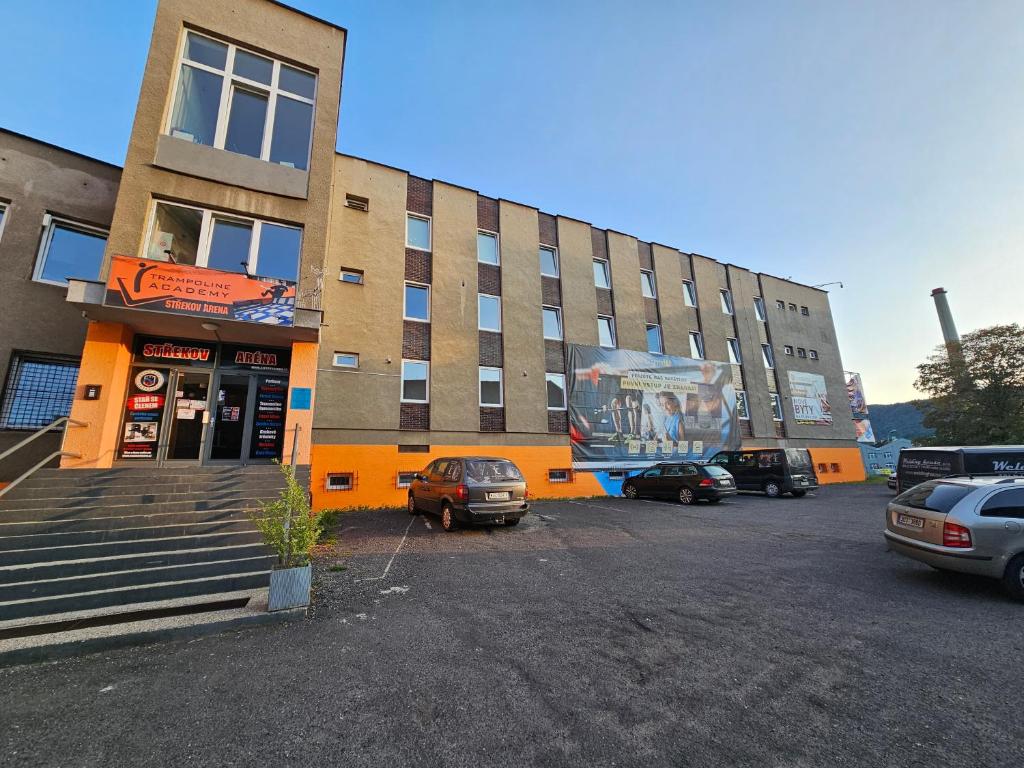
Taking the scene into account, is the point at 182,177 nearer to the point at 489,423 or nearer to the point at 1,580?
the point at 1,580

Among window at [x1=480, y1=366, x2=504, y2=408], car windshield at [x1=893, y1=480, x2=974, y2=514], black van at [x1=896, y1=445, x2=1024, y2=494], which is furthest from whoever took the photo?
window at [x1=480, y1=366, x2=504, y2=408]

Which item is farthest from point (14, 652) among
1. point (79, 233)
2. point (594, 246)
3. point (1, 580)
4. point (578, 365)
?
point (594, 246)

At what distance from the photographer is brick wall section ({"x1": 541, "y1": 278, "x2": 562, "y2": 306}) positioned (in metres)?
17.9

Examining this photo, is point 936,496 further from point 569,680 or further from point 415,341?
point 415,341

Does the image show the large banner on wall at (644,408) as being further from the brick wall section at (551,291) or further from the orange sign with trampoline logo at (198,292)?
the orange sign with trampoline logo at (198,292)

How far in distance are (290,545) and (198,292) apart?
6.40 meters

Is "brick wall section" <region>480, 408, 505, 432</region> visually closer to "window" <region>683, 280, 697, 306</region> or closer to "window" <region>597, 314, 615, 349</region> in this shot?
"window" <region>597, 314, 615, 349</region>

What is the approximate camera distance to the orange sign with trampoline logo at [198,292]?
7.74m

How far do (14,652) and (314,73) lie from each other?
13.9 m

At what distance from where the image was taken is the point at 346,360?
13430mm

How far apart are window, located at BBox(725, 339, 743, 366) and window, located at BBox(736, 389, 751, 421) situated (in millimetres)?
1736

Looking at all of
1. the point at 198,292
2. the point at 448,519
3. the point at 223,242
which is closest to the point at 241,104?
the point at 223,242

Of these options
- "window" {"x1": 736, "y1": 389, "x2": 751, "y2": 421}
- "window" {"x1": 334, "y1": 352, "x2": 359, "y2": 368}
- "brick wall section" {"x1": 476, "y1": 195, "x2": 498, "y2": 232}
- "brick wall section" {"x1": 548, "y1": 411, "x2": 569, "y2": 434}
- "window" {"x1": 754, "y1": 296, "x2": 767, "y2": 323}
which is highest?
"brick wall section" {"x1": 476, "y1": 195, "x2": 498, "y2": 232}

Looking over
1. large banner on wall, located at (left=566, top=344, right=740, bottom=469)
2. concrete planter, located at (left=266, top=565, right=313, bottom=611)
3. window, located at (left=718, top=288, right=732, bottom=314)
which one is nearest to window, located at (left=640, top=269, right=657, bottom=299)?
large banner on wall, located at (left=566, top=344, right=740, bottom=469)
